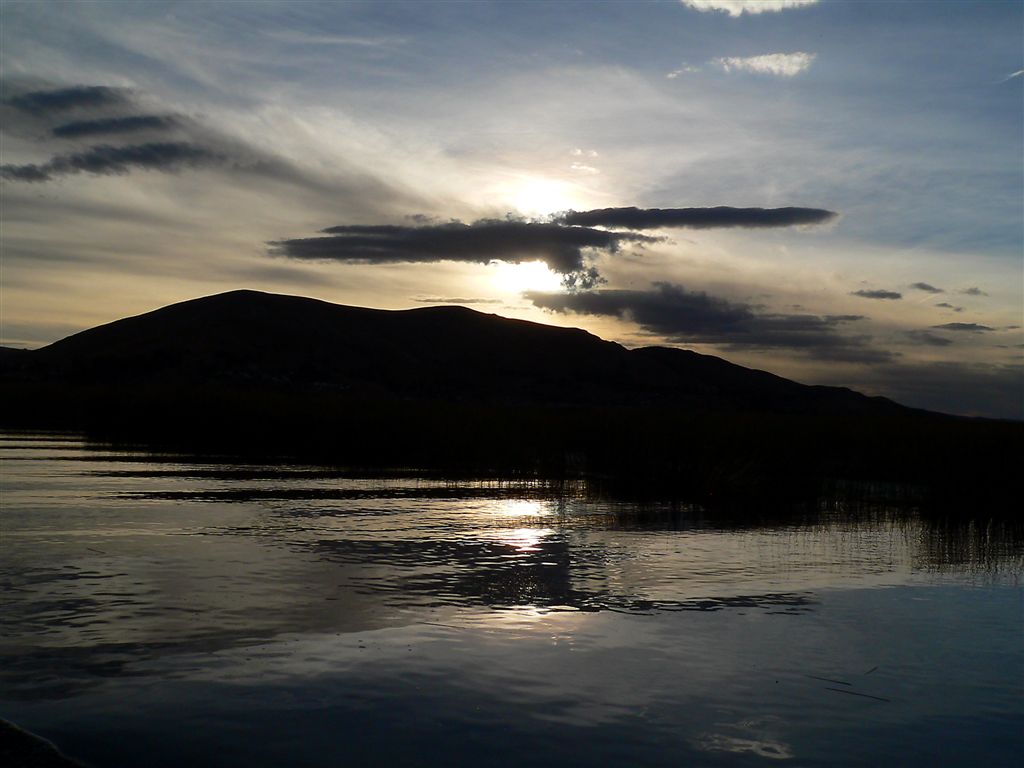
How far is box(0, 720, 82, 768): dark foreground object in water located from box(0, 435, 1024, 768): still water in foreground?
138 mm

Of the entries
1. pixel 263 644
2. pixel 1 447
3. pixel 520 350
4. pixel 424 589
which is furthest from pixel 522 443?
pixel 520 350

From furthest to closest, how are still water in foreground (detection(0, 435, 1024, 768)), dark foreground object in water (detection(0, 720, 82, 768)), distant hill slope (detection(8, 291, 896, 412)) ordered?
distant hill slope (detection(8, 291, 896, 412)) < still water in foreground (detection(0, 435, 1024, 768)) < dark foreground object in water (detection(0, 720, 82, 768))

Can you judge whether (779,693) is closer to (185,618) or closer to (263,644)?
(263,644)

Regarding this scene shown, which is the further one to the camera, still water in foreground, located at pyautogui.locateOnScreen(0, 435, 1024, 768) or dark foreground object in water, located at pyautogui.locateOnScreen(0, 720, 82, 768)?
still water in foreground, located at pyautogui.locateOnScreen(0, 435, 1024, 768)

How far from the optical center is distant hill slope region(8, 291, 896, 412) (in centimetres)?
9919

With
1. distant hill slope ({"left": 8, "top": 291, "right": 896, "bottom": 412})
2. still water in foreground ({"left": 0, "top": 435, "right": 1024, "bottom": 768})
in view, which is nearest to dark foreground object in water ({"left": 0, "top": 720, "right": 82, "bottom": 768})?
still water in foreground ({"left": 0, "top": 435, "right": 1024, "bottom": 768})

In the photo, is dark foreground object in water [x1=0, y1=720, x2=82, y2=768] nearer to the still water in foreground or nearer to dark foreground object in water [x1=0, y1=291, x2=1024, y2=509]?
the still water in foreground

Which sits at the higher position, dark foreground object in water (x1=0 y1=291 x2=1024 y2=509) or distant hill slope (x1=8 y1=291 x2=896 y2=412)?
distant hill slope (x1=8 y1=291 x2=896 y2=412)

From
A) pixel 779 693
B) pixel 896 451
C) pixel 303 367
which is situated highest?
pixel 303 367

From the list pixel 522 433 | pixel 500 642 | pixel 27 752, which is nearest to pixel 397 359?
A: pixel 522 433

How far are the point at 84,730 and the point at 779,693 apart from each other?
15.7 feet

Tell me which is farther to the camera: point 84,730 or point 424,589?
point 424,589

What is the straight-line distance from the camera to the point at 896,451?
2422 centimetres

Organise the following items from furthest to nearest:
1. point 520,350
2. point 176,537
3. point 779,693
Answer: point 520,350, point 176,537, point 779,693
